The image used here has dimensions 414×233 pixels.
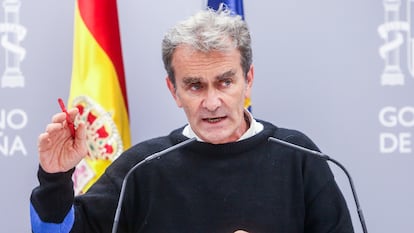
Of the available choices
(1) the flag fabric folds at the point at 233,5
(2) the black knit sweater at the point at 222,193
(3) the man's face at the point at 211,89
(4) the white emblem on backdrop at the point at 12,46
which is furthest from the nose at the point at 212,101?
(4) the white emblem on backdrop at the point at 12,46

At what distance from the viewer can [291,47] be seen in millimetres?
2852

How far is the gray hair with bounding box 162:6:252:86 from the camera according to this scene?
1645mm

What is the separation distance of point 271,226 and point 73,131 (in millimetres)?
512

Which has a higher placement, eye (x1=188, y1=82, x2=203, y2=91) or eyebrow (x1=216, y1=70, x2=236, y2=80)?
eyebrow (x1=216, y1=70, x2=236, y2=80)

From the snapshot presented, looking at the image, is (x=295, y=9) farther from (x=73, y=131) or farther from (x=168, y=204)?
(x=73, y=131)

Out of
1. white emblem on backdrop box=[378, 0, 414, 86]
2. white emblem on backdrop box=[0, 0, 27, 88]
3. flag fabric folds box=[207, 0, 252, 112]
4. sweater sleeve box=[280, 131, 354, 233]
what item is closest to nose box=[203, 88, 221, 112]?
sweater sleeve box=[280, 131, 354, 233]

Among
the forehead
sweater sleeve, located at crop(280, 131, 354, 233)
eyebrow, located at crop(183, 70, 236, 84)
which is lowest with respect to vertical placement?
sweater sleeve, located at crop(280, 131, 354, 233)

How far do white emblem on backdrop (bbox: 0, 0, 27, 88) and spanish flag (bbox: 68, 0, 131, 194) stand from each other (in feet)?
1.04

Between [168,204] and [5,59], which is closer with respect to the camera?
[168,204]

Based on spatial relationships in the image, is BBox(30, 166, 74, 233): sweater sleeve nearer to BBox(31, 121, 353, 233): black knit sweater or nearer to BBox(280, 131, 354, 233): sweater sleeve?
BBox(31, 121, 353, 233): black knit sweater

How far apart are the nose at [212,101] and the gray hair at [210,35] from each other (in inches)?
3.8

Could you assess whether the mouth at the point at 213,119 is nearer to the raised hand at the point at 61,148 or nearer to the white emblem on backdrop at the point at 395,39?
the raised hand at the point at 61,148

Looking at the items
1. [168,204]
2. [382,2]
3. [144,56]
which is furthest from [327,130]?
[168,204]

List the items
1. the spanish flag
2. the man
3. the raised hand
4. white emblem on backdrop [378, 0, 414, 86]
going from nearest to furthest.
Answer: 1. the raised hand
2. the man
3. the spanish flag
4. white emblem on backdrop [378, 0, 414, 86]
